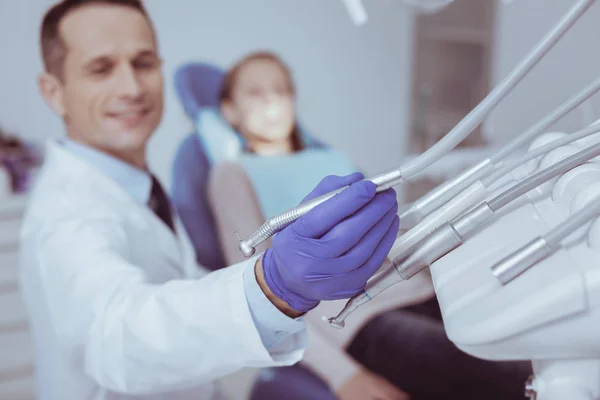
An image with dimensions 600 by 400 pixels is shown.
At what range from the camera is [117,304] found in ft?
2.00

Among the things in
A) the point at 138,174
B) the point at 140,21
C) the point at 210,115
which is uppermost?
the point at 140,21

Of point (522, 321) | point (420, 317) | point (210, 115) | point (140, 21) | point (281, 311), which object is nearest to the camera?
point (522, 321)

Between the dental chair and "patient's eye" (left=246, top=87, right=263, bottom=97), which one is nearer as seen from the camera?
the dental chair

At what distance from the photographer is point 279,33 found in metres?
1.28

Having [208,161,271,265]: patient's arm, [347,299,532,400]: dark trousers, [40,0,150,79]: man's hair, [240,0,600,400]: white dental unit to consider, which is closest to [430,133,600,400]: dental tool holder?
[240,0,600,400]: white dental unit

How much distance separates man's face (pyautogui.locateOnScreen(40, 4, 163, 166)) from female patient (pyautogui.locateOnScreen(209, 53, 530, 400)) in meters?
0.26

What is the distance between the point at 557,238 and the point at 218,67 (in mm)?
1010

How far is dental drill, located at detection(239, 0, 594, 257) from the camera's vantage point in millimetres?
440

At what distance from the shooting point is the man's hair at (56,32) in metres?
0.91

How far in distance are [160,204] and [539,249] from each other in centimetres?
80

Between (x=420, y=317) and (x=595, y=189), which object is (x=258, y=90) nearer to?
(x=420, y=317)

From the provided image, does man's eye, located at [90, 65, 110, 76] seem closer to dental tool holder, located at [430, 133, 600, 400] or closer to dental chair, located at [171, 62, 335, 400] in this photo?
dental chair, located at [171, 62, 335, 400]

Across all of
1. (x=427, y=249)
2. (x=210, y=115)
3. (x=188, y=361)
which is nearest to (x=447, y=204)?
(x=427, y=249)

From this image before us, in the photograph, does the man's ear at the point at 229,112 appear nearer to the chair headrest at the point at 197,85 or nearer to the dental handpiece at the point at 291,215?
the chair headrest at the point at 197,85
